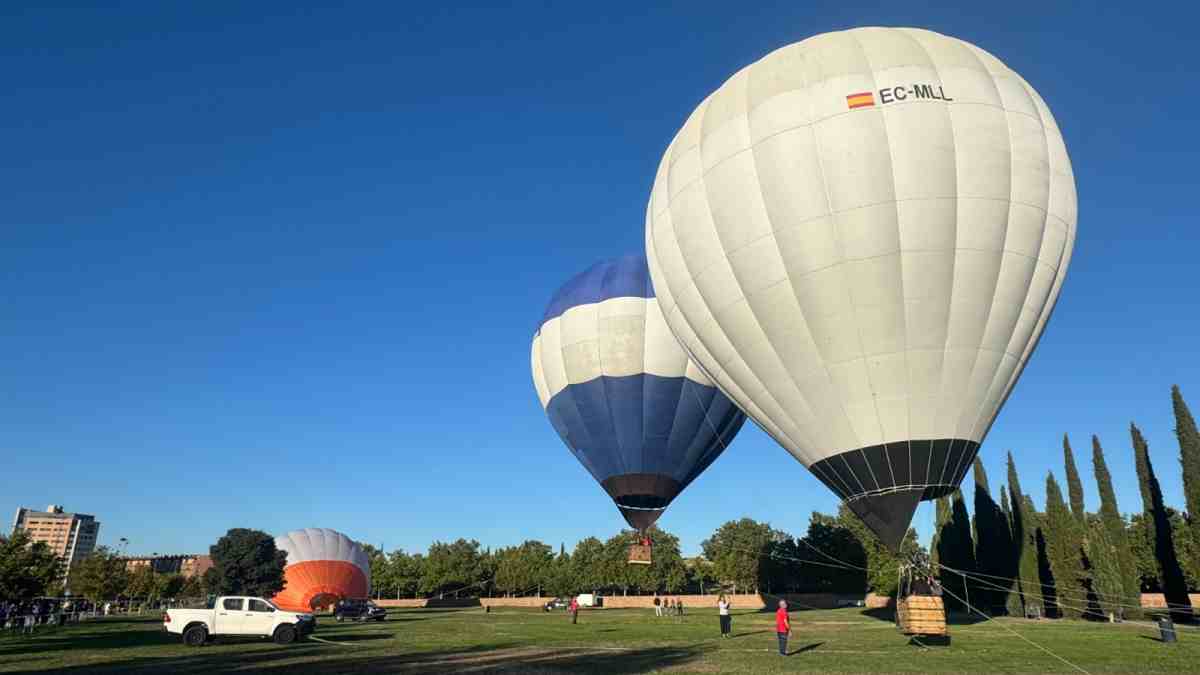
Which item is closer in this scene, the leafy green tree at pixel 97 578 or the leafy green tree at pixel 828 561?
the leafy green tree at pixel 828 561

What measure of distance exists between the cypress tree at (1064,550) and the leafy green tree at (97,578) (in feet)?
250

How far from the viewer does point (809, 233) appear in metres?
17.7

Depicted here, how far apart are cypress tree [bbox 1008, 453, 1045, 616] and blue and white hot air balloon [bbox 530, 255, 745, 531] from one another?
22841mm

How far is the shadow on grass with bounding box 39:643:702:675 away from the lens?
46.1ft

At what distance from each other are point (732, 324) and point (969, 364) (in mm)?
5756

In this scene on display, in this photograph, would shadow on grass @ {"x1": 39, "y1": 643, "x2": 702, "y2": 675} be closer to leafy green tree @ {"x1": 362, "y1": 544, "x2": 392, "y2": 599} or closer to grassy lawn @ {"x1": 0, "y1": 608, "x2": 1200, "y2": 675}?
grassy lawn @ {"x1": 0, "y1": 608, "x2": 1200, "y2": 675}

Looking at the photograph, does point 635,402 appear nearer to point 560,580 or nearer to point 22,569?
point 22,569

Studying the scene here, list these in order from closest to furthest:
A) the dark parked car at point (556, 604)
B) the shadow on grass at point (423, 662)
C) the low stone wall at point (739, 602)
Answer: the shadow on grass at point (423, 662) → the low stone wall at point (739, 602) → the dark parked car at point (556, 604)

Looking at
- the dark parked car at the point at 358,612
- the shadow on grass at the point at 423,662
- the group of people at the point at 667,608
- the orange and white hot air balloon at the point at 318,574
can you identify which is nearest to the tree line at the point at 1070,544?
the group of people at the point at 667,608

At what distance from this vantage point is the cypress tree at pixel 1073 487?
45.6 meters

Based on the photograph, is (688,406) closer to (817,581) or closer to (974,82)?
Answer: (974,82)

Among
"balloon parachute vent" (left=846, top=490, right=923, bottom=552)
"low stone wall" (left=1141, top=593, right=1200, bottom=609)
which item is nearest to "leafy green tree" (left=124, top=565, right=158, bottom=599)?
"balloon parachute vent" (left=846, top=490, right=923, bottom=552)

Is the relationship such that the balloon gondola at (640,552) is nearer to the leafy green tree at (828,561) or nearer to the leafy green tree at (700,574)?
the leafy green tree at (828,561)

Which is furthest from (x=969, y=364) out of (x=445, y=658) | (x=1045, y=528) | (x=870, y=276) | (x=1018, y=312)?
(x=1045, y=528)
